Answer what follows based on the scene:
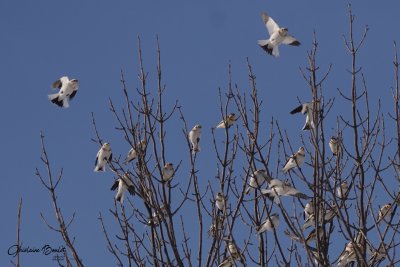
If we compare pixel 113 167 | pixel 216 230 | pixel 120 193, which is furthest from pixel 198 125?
pixel 216 230

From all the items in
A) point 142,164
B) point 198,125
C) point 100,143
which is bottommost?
point 142,164

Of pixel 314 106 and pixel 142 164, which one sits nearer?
pixel 314 106

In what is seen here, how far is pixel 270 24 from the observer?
971 cm

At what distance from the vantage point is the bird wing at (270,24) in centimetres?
951

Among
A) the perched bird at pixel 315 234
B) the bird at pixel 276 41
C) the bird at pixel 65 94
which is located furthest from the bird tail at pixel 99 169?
the perched bird at pixel 315 234

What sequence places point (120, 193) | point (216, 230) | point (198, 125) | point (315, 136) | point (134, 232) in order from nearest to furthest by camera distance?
1. point (315, 136)
2. point (216, 230)
3. point (134, 232)
4. point (120, 193)
5. point (198, 125)

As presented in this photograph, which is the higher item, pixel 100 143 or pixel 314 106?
pixel 100 143

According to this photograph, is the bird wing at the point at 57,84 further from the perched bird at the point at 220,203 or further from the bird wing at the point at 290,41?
the perched bird at the point at 220,203

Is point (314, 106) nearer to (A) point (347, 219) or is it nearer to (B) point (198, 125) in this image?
(A) point (347, 219)

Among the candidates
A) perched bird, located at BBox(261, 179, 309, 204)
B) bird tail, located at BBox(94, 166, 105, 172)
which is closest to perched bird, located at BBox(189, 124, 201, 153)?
bird tail, located at BBox(94, 166, 105, 172)

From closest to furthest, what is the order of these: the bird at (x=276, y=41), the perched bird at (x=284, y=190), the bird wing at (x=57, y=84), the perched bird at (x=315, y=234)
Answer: the perched bird at (x=315, y=234)
the perched bird at (x=284, y=190)
the bird at (x=276, y=41)
the bird wing at (x=57, y=84)

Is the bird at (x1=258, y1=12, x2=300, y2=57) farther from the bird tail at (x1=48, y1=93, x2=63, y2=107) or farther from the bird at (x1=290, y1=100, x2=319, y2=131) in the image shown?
the bird tail at (x1=48, y1=93, x2=63, y2=107)

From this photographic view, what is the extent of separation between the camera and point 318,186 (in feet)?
17.9

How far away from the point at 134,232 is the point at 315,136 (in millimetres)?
1642
